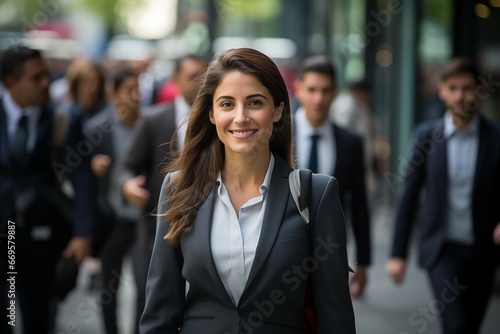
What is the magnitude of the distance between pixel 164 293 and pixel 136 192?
8.85ft

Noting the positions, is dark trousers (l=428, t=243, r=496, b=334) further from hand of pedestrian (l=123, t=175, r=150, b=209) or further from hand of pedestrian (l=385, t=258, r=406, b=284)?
hand of pedestrian (l=123, t=175, r=150, b=209)

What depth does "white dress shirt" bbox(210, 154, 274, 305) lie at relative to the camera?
3.53 m

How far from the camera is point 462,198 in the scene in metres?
6.17

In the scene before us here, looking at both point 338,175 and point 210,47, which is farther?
point 210,47

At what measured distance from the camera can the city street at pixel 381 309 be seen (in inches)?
343

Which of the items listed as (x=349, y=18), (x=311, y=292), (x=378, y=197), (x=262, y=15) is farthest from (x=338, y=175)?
(x=262, y=15)

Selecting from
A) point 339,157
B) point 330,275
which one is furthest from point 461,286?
point 330,275

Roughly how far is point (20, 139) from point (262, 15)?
34.7 meters

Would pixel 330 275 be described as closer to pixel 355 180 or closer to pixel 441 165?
pixel 441 165

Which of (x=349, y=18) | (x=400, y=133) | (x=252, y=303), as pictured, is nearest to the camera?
(x=252, y=303)

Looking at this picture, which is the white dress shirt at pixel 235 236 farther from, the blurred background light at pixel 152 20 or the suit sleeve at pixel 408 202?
the blurred background light at pixel 152 20

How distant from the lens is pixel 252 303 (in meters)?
3.47

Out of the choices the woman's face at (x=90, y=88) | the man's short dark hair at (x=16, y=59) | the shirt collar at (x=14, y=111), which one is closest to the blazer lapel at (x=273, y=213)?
the shirt collar at (x=14, y=111)

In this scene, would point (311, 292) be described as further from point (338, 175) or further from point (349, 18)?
point (349, 18)
